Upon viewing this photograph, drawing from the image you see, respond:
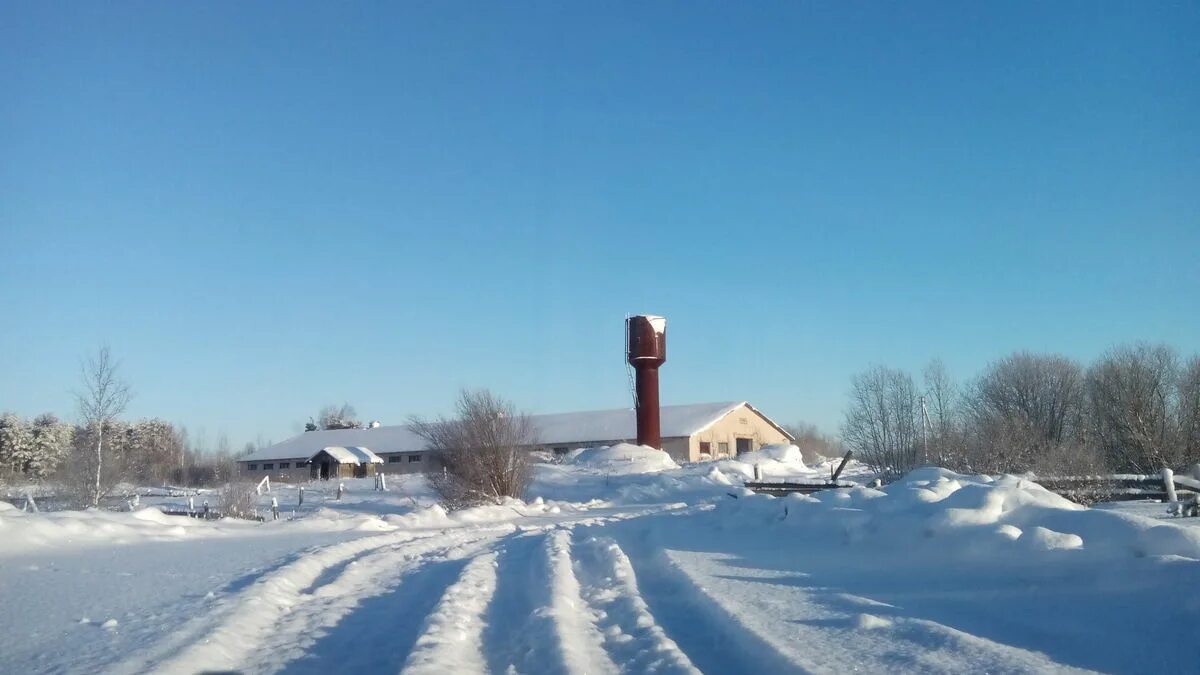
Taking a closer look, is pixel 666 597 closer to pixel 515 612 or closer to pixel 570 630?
pixel 515 612

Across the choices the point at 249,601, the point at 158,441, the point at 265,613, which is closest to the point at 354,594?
the point at 249,601

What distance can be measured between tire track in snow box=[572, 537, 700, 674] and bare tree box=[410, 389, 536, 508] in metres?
18.9

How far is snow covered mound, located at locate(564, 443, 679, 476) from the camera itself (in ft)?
160

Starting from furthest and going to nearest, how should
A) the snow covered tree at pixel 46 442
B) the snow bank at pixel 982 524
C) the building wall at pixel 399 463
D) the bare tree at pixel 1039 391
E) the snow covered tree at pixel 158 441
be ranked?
the snow covered tree at pixel 158 441 < the building wall at pixel 399 463 < the snow covered tree at pixel 46 442 < the bare tree at pixel 1039 391 < the snow bank at pixel 982 524

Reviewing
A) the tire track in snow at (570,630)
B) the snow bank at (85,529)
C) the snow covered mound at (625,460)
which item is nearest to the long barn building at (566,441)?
the snow covered mound at (625,460)

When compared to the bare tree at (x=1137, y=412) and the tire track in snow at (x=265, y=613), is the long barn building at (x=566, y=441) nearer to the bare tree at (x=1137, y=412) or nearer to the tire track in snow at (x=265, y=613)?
the bare tree at (x=1137, y=412)

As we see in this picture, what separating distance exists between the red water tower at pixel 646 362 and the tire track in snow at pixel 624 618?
42.1 metres

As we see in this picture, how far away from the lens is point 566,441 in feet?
238

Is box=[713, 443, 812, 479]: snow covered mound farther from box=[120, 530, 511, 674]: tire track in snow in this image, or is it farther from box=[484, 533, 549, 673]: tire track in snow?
box=[120, 530, 511, 674]: tire track in snow

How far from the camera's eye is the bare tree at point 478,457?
33.2 meters

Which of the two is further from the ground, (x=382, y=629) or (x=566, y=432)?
(x=566, y=432)

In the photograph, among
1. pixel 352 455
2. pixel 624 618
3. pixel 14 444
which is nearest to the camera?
pixel 624 618

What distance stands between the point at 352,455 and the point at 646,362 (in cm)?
2784

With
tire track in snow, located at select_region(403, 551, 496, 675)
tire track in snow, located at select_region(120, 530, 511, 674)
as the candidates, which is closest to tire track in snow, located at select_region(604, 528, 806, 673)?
tire track in snow, located at select_region(403, 551, 496, 675)
